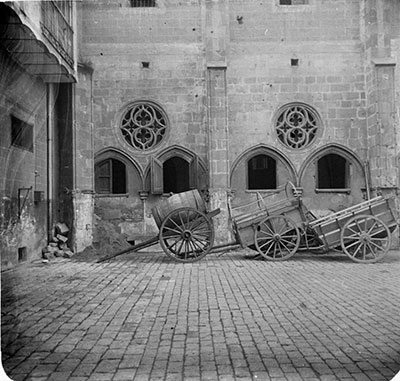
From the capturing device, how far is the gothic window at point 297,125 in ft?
42.2

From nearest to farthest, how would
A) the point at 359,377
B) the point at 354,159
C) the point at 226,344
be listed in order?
the point at 359,377 → the point at 226,344 → the point at 354,159

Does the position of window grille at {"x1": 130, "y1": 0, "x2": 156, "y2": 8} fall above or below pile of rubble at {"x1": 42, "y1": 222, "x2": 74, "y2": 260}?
above

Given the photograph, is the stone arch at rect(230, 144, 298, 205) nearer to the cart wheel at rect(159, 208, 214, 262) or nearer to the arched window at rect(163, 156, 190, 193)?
the arched window at rect(163, 156, 190, 193)

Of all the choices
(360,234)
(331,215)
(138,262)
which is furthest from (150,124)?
(360,234)

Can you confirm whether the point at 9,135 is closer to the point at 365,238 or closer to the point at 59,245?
the point at 59,245

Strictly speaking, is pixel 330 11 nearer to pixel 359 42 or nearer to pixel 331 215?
pixel 359 42

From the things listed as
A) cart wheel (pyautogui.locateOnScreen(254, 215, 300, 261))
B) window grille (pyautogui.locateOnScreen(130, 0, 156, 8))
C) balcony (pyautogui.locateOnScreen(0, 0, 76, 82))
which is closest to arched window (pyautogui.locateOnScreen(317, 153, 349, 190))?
cart wheel (pyautogui.locateOnScreen(254, 215, 300, 261))

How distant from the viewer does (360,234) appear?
9.27 m

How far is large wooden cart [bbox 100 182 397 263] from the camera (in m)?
9.37

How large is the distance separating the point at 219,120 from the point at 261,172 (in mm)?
2024

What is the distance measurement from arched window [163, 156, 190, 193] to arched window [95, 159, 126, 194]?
1.18m

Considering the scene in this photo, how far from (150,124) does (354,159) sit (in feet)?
18.6

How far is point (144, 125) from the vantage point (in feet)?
40.8

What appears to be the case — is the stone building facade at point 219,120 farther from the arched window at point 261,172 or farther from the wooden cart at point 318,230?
the wooden cart at point 318,230
